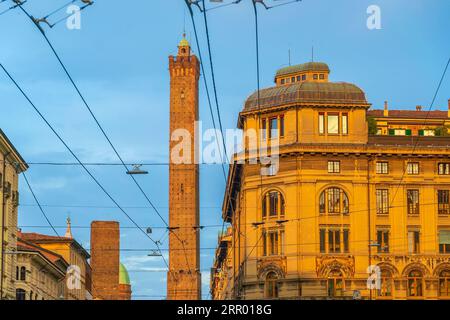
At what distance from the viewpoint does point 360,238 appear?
72312mm

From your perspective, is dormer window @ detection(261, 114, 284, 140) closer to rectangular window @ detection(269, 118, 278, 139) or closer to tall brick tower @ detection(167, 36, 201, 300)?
rectangular window @ detection(269, 118, 278, 139)

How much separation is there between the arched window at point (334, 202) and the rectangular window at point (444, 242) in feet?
23.2

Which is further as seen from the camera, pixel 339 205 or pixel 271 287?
pixel 339 205

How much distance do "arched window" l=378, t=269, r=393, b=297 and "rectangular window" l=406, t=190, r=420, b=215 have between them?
15.6 feet

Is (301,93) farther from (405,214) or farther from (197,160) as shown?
(197,160)

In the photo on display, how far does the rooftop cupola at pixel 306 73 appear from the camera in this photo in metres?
78.8

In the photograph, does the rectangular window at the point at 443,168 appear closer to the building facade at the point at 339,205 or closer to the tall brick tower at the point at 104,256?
the building facade at the point at 339,205

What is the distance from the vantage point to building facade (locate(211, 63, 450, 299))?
7188cm

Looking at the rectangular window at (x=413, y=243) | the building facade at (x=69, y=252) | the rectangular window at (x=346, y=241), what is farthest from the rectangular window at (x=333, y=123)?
the building facade at (x=69, y=252)

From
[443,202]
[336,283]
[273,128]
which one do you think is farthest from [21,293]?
[443,202]

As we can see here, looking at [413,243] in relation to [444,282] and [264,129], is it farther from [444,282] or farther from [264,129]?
[264,129]

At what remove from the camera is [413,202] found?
73.9m

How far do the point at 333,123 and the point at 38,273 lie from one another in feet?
95.4

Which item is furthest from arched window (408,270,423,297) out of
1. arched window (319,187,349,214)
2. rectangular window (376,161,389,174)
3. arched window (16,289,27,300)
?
arched window (16,289,27,300)
